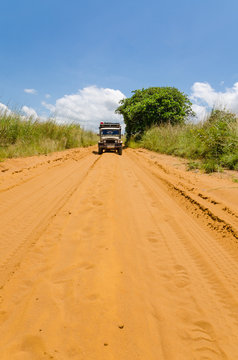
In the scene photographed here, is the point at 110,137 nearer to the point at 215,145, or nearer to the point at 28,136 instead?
the point at 28,136

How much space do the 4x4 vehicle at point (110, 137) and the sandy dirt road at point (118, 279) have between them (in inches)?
463

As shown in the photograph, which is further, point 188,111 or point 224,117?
point 188,111

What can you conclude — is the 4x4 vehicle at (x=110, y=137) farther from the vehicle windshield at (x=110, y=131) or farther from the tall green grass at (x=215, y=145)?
the tall green grass at (x=215, y=145)

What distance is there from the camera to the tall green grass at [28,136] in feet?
37.7

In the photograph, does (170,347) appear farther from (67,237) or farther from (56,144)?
(56,144)

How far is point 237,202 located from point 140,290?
3.60 metres

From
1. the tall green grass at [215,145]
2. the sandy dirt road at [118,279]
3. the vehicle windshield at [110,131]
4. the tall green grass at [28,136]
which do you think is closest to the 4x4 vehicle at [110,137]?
the vehicle windshield at [110,131]

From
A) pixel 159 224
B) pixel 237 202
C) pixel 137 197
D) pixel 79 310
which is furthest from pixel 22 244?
pixel 237 202

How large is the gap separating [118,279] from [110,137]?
1493 centimetres

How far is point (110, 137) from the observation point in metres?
16.9

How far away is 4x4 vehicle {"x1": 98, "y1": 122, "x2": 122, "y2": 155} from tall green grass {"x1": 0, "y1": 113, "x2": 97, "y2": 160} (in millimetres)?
3021

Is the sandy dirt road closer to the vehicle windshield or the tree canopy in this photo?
the vehicle windshield

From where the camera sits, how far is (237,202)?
5047 mm

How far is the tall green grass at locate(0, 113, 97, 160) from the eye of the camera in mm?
11500
